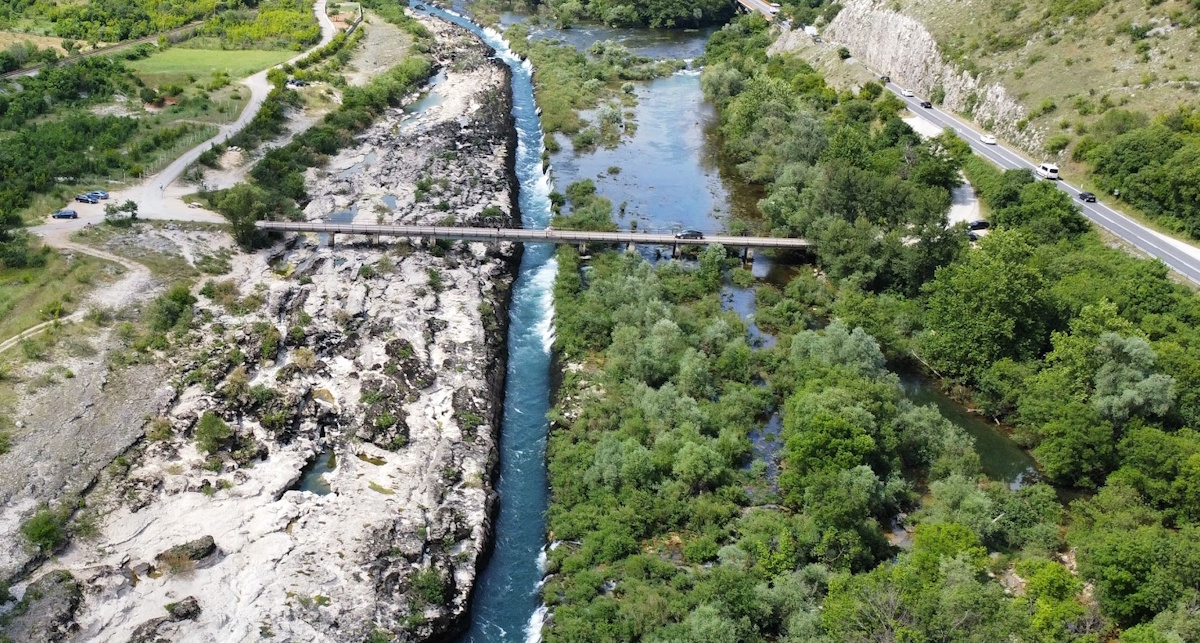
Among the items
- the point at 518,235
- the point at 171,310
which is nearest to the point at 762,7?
the point at 518,235

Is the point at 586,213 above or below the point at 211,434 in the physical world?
above

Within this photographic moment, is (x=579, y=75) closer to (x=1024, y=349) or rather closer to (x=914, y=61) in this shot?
(x=914, y=61)

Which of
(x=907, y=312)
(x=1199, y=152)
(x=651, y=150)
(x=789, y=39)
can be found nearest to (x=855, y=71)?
(x=789, y=39)

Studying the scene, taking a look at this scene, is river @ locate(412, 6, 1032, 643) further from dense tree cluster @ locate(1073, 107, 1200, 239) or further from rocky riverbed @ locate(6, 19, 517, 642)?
dense tree cluster @ locate(1073, 107, 1200, 239)

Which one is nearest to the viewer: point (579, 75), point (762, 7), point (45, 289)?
point (45, 289)

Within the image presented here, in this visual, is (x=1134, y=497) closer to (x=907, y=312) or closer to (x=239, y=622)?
(x=907, y=312)

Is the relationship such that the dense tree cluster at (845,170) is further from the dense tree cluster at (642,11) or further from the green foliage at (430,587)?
the dense tree cluster at (642,11)
